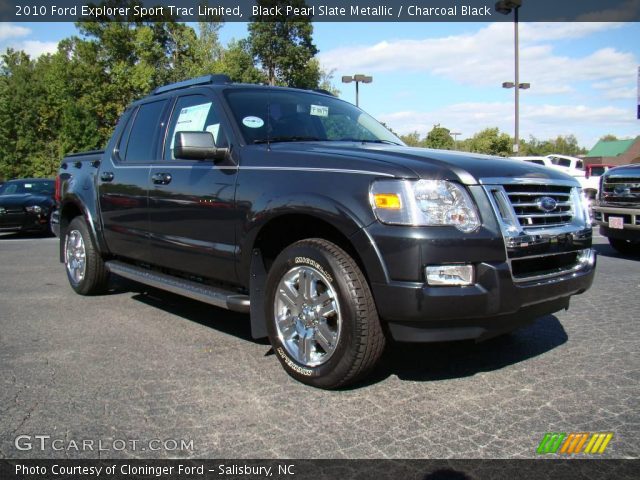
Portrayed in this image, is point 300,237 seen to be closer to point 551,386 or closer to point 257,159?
point 257,159

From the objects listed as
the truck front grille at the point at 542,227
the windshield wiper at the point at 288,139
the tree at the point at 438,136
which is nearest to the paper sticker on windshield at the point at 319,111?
the windshield wiper at the point at 288,139

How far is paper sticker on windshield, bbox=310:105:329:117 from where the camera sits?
4.73 metres

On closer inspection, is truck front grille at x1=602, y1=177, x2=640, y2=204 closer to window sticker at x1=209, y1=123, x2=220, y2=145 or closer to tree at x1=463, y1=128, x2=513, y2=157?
window sticker at x1=209, y1=123, x2=220, y2=145

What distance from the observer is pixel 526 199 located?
3.41 meters

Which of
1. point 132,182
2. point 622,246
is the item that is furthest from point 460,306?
point 622,246

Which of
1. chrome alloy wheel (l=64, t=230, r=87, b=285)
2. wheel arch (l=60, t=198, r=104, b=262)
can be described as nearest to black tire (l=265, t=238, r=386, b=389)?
wheel arch (l=60, t=198, r=104, b=262)

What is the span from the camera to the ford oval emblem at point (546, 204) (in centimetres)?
346

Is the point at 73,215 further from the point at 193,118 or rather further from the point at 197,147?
the point at 197,147

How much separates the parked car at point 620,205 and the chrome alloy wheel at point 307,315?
664 centimetres

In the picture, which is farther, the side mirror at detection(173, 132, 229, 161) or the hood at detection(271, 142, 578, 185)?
the side mirror at detection(173, 132, 229, 161)

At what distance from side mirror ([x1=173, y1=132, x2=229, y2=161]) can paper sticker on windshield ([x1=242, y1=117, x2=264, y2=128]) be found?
1.03 ft

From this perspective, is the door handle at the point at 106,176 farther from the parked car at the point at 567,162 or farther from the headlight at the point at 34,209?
the parked car at the point at 567,162

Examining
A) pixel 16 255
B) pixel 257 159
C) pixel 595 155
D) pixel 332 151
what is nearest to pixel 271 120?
pixel 257 159

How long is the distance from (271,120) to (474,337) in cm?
222
